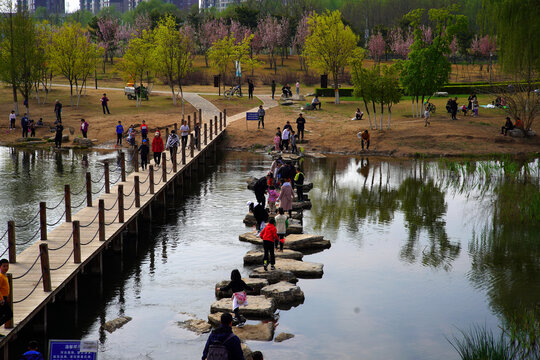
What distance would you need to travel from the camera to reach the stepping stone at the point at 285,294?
1700 cm

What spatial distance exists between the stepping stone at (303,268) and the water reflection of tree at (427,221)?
3129mm

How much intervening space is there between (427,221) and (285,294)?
10089 millimetres

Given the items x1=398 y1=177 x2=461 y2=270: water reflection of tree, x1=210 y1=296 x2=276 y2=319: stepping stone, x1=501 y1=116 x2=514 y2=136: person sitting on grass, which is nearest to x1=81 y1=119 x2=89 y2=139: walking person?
x1=398 y1=177 x2=461 y2=270: water reflection of tree

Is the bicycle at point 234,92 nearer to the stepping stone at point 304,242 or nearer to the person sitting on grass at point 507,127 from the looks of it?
the person sitting on grass at point 507,127

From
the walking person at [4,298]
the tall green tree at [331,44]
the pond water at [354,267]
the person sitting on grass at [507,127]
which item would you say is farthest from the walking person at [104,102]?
the walking person at [4,298]

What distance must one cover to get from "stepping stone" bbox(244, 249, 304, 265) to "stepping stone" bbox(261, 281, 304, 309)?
8.52 ft

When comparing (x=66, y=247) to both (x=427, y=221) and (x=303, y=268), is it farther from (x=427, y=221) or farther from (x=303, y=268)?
(x=427, y=221)

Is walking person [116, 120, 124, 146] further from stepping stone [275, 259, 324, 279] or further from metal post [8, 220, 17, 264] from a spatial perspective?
metal post [8, 220, 17, 264]

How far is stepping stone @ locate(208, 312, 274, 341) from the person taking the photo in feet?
48.4

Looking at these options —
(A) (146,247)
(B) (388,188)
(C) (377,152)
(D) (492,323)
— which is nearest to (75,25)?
(C) (377,152)

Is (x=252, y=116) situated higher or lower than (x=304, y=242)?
higher

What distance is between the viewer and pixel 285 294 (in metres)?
17.1

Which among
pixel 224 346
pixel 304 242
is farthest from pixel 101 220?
pixel 224 346

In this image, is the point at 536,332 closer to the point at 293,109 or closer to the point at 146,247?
the point at 146,247
